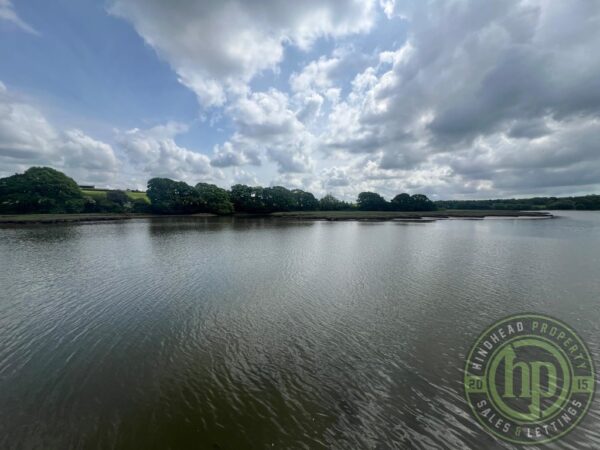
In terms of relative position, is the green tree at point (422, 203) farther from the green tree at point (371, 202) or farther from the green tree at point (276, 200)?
the green tree at point (276, 200)

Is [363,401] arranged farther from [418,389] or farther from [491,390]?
[491,390]

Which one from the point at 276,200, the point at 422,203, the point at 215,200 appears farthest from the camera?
the point at 422,203

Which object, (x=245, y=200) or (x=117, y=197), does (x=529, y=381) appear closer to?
(x=245, y=200)

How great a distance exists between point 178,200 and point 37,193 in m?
40.7

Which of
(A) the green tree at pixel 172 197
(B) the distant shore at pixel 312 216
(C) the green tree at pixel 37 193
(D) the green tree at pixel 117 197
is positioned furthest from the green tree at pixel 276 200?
(C) the green tree at pixel 37 193

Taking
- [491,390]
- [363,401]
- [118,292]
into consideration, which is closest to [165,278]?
Answer: [118,292]

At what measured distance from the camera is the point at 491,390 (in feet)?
22.0

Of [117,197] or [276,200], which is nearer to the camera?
[117,197]

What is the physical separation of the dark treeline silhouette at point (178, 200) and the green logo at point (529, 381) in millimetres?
103714

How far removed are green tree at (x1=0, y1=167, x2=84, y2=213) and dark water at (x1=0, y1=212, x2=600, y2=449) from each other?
275 feet

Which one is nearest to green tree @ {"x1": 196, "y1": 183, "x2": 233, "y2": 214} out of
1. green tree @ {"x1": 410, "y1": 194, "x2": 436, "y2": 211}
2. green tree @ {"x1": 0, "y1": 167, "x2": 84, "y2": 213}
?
green tree @ {"x1": 0, "y1": 167, "x2": 84, "y2": 213}

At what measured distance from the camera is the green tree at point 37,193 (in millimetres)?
75938

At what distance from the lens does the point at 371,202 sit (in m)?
140

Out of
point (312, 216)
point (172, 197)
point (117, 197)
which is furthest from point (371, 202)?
point (117, 197)
